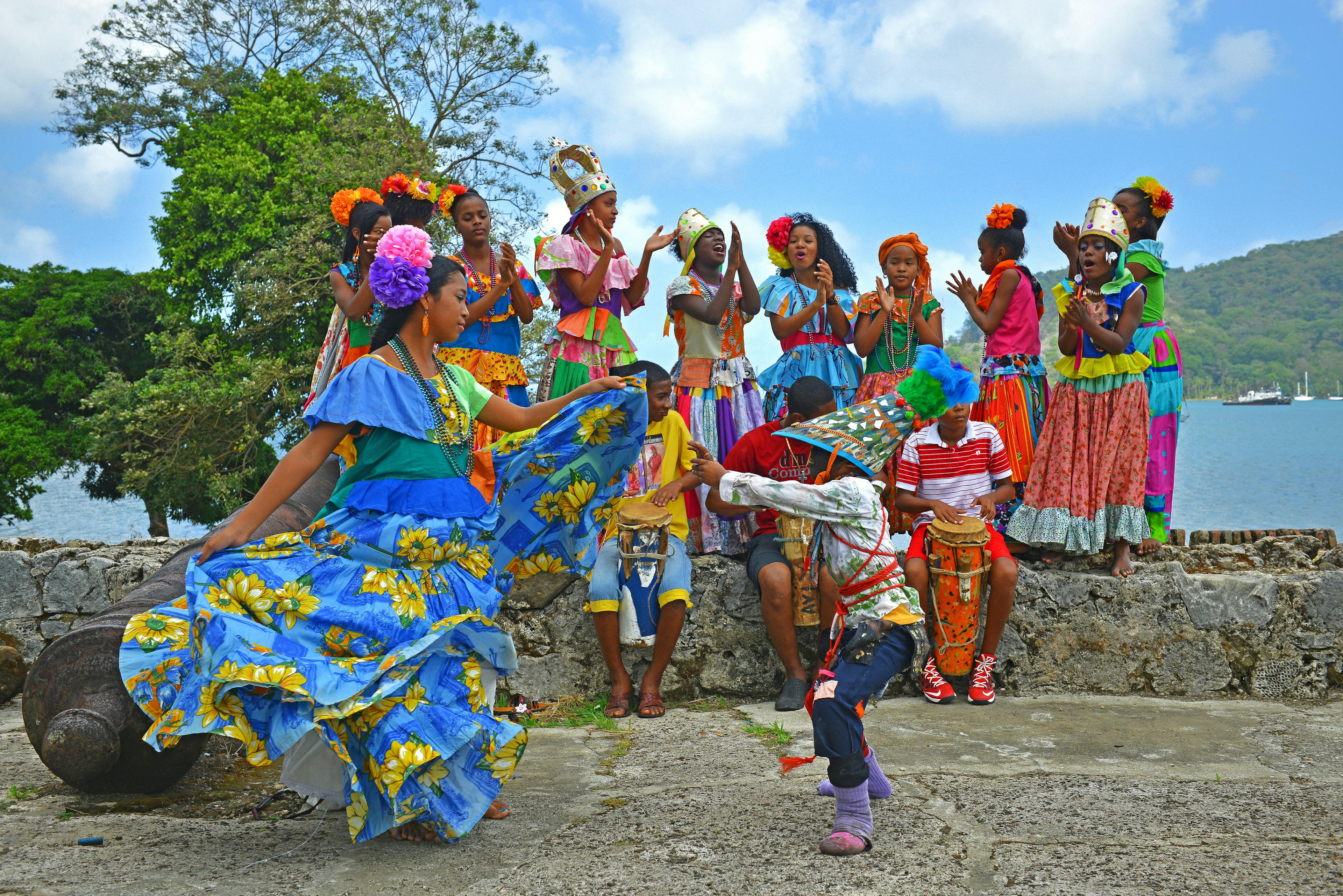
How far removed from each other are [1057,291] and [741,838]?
405cm

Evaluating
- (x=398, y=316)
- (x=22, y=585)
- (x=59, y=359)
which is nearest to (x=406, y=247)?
(x=398, y=316)

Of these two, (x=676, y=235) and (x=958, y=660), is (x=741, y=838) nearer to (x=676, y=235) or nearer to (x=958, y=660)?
(x=958, y=660)

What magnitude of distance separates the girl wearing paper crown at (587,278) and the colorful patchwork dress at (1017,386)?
229 cm

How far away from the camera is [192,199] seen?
656 inches

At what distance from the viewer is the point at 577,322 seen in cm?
635

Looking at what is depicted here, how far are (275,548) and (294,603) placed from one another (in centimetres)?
24

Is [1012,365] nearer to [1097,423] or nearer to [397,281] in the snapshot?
[1097,423]

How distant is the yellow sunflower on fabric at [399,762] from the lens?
3.23 meters

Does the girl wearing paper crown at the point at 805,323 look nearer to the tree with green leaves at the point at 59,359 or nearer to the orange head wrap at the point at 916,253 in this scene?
the orange head wrap at the point at 916,253

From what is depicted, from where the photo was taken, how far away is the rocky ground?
317cm

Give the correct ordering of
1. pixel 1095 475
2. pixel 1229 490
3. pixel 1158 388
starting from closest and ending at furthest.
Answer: pixel 1095 475
pixel 1158 388
pixel 1229 490

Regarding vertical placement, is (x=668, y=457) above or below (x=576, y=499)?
above

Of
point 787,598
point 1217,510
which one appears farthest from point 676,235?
point 1217,510

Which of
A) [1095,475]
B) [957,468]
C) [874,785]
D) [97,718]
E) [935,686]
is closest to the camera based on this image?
[874,785]
